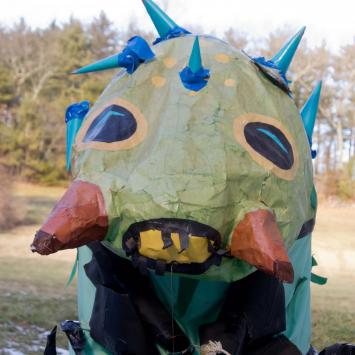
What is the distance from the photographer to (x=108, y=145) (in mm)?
1806

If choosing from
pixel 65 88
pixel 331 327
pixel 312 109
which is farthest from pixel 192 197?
pixel 65 88

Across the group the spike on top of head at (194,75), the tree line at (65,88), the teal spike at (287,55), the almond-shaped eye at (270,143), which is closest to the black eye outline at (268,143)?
the almond-shaped eye at (270,143)

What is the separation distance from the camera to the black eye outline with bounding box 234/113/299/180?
5.85 ft

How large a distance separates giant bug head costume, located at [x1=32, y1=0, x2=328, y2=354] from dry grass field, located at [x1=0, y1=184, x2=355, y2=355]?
3138 mm

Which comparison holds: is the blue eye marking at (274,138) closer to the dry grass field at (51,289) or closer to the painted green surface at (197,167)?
the painted green surface at (197,167)

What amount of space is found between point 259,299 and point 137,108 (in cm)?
68

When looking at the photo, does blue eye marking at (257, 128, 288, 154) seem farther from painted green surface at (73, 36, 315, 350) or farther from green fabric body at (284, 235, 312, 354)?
green fabric body at (284, 235, 312, 354)

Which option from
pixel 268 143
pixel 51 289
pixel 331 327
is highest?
pixel 268 143

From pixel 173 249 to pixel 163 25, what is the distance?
3.12 feet

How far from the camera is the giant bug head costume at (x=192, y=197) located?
160 cm

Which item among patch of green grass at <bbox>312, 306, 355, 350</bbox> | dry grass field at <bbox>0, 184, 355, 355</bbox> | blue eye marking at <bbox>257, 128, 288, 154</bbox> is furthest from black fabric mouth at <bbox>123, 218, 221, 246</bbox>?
patch of green grass at <bbox>312, 306, 355, 350</bbox>

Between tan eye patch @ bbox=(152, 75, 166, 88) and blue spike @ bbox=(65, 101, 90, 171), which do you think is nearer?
tan eye patch @ bbox=(152, 75, 166, 88)

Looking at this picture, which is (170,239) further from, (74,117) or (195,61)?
(74,117)

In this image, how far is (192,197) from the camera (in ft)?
5.26
